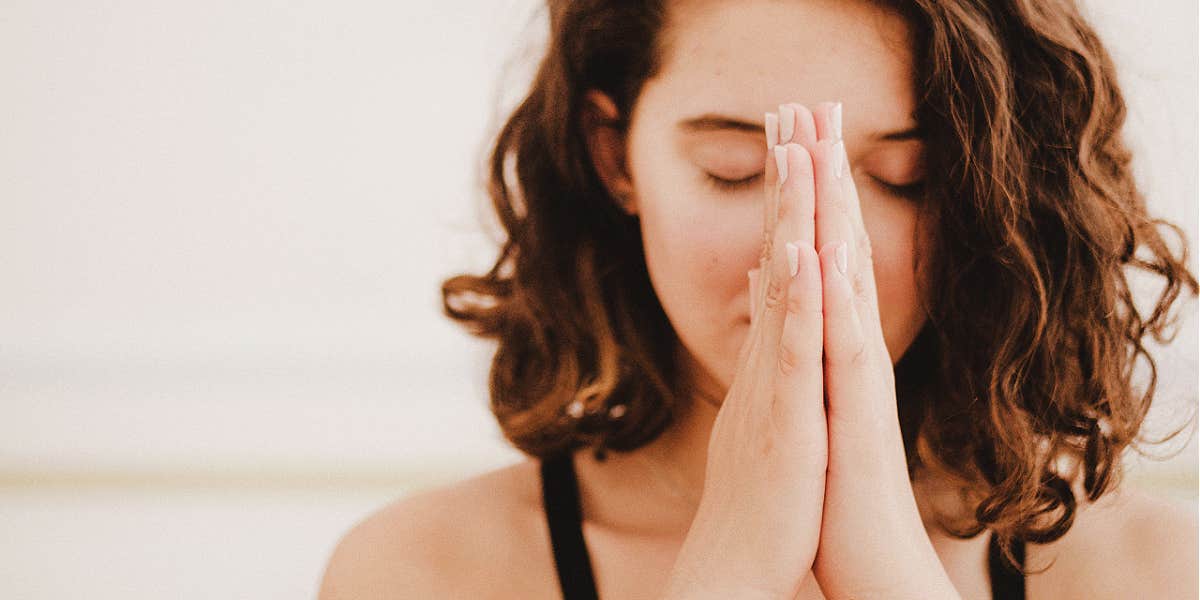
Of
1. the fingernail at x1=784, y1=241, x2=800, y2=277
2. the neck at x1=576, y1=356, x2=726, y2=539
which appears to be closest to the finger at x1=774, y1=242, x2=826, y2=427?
the fingernail at x1=784, y1=241, x2=800, y2=277

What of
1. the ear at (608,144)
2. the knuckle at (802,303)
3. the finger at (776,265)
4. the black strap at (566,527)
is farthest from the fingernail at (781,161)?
the black strap at (566,527)

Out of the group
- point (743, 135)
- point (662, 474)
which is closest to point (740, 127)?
point (743, 135)

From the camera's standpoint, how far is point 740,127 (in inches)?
35.4

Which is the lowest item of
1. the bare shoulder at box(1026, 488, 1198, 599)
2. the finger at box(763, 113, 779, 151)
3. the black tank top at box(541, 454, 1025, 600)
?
the bare shoulder at box(1026, 488, 1198, 599)

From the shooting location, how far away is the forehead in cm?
88

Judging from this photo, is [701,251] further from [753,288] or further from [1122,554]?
[1122,554]

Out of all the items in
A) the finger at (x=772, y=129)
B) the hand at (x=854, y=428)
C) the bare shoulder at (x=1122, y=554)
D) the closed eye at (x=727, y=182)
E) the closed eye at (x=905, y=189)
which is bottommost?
the bare shoulder at (x=1122, y=554)

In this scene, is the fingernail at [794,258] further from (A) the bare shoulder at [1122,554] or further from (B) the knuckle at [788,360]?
(A) the bare shoulder at [1122,554]

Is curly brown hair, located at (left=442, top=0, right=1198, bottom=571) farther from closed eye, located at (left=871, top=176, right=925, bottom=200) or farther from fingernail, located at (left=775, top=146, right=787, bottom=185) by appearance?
fingernail, located at (left=775, top=146, right=787, bottom=185)

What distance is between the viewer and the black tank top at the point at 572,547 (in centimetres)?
104

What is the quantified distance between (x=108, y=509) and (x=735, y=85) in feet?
6.27

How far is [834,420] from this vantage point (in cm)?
84

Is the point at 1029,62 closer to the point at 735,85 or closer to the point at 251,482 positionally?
the point at 735,85

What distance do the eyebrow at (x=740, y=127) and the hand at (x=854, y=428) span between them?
2.7 inches
